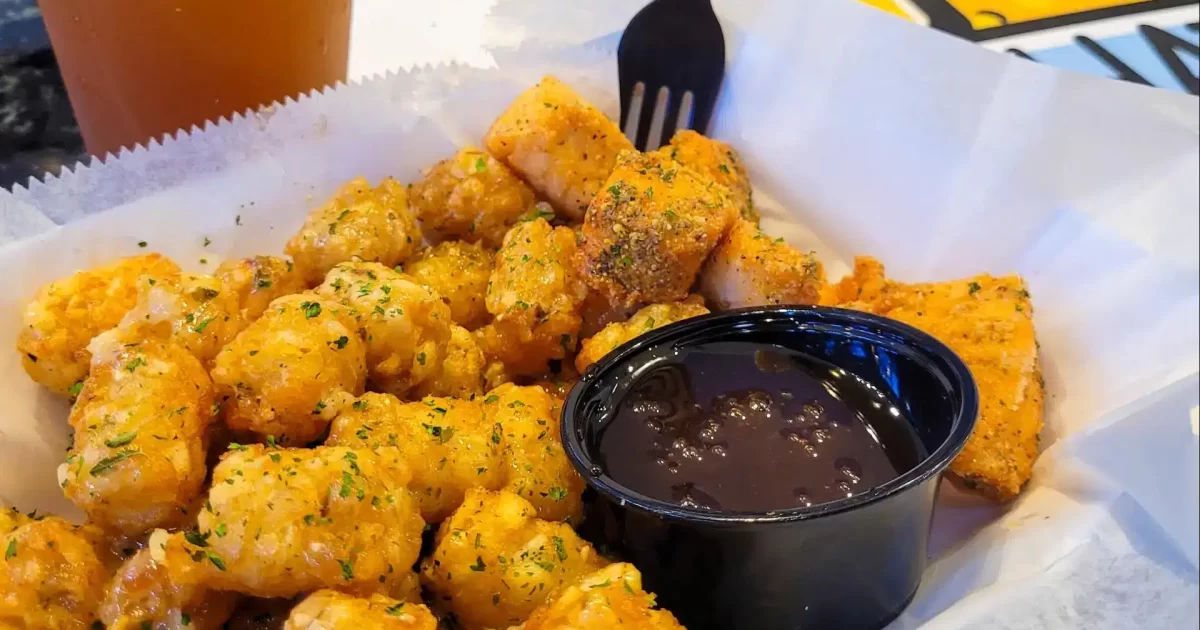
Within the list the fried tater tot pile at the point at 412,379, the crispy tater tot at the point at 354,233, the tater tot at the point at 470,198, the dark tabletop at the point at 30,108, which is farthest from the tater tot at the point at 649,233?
the dark tabletop at the point at 30,108

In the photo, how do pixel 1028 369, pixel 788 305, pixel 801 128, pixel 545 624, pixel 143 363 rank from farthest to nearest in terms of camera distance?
1. pixel 801 128
2. pixel 788 305
3. pixel 1028 369
4. pixel 143 363
5. pixel 545 624

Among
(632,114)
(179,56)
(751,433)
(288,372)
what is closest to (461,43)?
(632,114)

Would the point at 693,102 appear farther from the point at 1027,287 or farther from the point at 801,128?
the point at 1027,287

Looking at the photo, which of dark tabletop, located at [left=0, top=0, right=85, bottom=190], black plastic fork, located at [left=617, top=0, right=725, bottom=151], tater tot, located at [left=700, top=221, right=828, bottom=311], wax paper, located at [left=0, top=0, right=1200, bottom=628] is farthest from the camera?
dark tabletop, located at [left=0, top=0, right=85, bottom=190]

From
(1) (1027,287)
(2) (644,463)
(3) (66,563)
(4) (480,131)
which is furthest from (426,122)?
(1) (1027,287)

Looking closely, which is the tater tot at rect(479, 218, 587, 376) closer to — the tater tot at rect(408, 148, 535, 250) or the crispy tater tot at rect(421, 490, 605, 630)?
the tater tot at rect(408, 148, 535, 250)

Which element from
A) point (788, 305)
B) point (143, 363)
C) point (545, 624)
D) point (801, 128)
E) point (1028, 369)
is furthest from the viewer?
point (801, 128)

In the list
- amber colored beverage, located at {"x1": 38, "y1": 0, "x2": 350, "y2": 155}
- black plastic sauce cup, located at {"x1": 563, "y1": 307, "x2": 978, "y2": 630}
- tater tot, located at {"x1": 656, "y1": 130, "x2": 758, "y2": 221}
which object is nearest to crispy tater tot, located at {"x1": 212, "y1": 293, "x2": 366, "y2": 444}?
black plastic sauce cup, located at {"x1": 563, "y1": 307, "x2": 978, "y2": 630}
